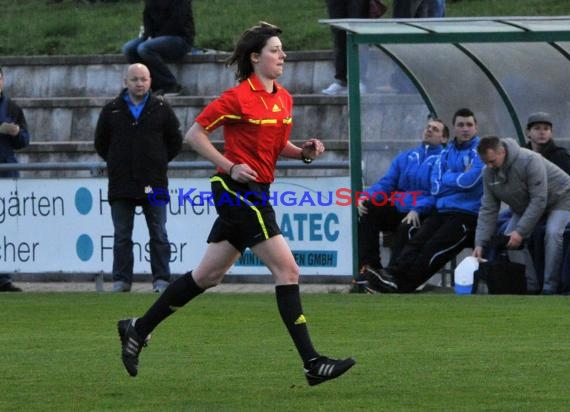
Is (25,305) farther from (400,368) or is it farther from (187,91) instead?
(187,91)

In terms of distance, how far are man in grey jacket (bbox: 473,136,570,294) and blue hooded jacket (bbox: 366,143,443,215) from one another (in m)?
0.88

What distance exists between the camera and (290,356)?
10266 mm

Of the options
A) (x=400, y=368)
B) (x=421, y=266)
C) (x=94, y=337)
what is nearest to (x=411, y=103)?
(x=421, y=266)

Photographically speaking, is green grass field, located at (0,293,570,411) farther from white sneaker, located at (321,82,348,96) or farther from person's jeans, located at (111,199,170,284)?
white sneaker, located at (321,82,348,96)

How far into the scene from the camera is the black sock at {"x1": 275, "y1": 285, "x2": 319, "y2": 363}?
28.9 ft

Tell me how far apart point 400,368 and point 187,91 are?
1309 cm

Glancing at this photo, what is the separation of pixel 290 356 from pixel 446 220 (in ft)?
19.8

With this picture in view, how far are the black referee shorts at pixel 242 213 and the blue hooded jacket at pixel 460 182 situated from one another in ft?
23.4

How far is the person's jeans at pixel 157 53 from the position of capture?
68.8ft

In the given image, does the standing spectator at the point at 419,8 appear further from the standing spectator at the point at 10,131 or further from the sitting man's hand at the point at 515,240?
the sitting man's hand at the point at 515,240

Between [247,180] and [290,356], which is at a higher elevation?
[247,180]

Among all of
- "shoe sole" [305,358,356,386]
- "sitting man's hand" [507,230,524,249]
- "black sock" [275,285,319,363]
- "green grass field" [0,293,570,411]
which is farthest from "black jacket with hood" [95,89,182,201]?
"shoe sole" [305,358,356,386]

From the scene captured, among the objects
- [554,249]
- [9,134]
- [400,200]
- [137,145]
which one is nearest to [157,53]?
[9,134]

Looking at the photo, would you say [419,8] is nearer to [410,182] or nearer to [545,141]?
[410,182]
